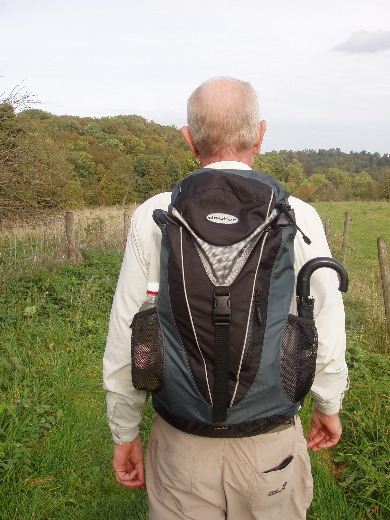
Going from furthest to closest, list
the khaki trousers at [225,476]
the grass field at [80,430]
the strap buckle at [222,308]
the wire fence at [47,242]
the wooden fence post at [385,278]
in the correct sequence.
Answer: the wire fence at [47,242], the wooden fence post at [385,278], the grass field at [80,430], the khaki trousers at [225,476], the strap buckle at [222,308]

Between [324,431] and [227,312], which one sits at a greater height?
[227,312]

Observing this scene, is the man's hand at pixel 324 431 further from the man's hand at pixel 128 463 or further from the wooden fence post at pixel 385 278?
the wooden fence post at pixel 385 278

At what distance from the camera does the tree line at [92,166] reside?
6785 mm

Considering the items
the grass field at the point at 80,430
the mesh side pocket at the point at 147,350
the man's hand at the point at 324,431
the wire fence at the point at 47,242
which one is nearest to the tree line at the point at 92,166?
the wire fence at the point at 47,242

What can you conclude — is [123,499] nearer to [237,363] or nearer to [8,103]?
[237,363]

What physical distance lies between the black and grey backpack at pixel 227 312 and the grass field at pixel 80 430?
1822mm

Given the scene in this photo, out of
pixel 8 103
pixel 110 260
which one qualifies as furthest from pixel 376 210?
pixel 8 103

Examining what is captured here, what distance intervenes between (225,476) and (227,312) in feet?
2.06

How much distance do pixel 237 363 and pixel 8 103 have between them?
6555mm

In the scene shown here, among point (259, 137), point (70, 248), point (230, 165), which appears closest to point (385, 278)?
point (259, 137)

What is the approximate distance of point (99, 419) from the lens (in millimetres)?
3564

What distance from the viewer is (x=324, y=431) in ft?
5.49

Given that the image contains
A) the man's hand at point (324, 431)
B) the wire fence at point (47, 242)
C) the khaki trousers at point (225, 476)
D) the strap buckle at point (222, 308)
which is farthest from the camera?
the wire fence at point (47, 242)

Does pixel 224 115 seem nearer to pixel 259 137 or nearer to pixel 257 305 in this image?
pixel 259 137
